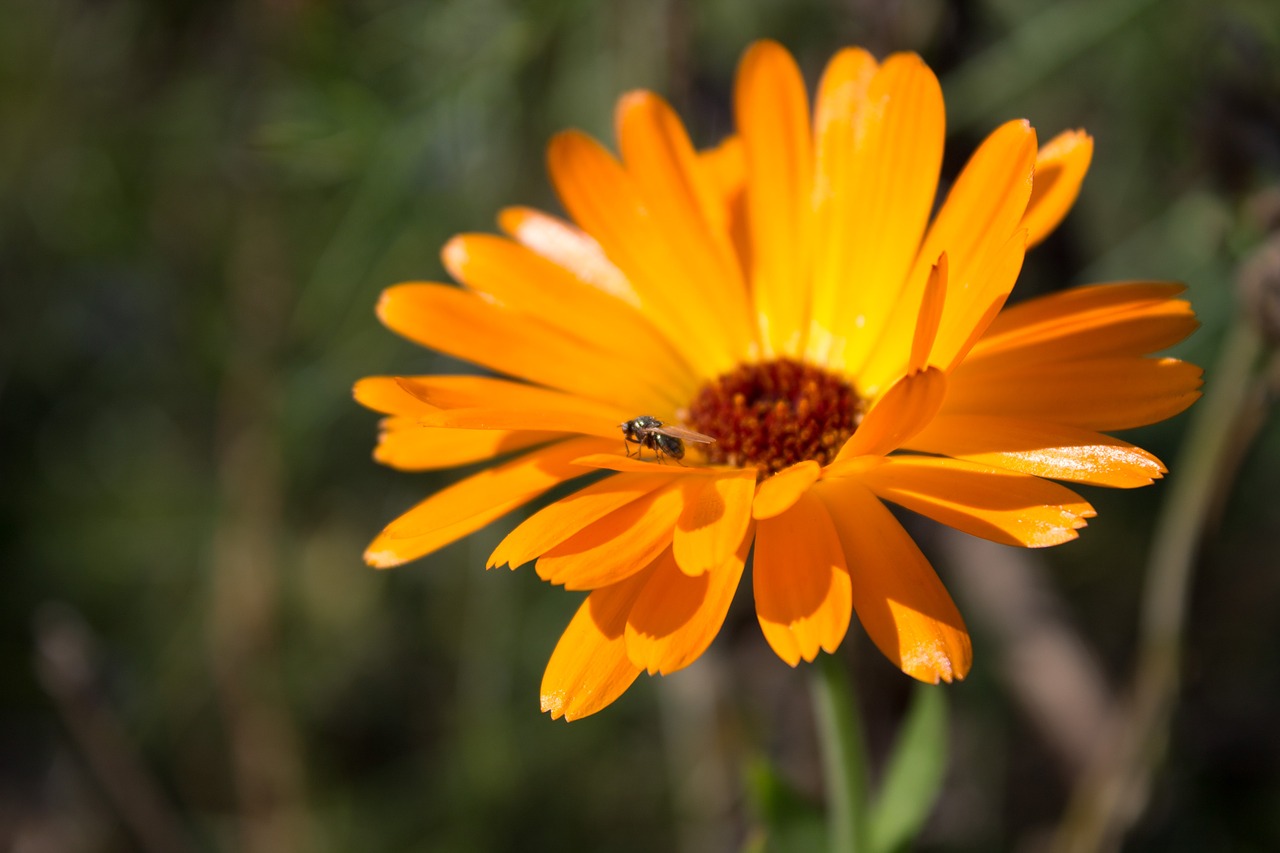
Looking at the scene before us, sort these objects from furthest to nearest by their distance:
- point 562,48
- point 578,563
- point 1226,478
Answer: point 562,48, point 1226,478, point 578,563

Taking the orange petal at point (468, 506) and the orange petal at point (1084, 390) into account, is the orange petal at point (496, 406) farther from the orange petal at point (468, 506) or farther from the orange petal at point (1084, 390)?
the orange petal at point (1084, 390)

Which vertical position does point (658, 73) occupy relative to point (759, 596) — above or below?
above

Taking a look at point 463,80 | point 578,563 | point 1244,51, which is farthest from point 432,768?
point 1244,51

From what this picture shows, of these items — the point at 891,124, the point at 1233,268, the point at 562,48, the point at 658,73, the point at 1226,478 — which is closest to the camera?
the point at 891,124

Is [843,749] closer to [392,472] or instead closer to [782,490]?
[782,490]

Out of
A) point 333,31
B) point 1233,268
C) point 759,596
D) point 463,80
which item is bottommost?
point 759,596

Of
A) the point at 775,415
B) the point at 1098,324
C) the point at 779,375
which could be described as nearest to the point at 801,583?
the point at 1098,324

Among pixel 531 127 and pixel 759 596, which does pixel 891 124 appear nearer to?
pixel 759 596

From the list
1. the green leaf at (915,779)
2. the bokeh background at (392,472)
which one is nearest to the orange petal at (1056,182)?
the bokeh background at (392,472)
